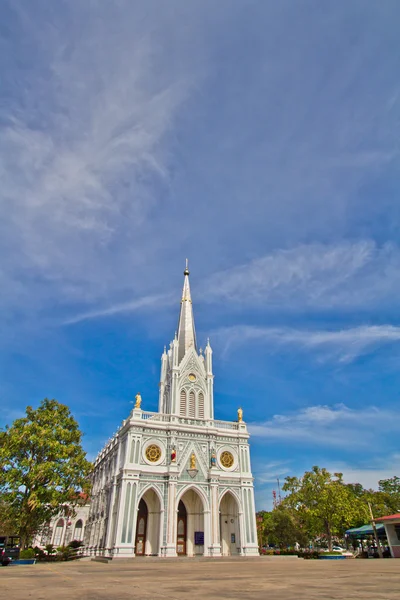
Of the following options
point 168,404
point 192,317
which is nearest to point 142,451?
point 168,404

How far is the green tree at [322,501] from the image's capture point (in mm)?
35656

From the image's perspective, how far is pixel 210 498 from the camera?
108 feet

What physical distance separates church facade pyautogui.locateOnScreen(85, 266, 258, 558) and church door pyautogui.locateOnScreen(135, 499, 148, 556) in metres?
0.08

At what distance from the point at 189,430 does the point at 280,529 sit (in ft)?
106

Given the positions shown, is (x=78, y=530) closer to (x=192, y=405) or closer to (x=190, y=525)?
(x=190, y=525)

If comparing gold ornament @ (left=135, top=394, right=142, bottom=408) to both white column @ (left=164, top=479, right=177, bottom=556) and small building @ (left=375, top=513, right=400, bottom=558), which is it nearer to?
white column @ (left=164, top=479, right=177, bottom=556)

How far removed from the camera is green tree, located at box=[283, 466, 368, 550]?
35656 mm

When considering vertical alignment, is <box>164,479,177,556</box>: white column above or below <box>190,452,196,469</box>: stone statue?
below

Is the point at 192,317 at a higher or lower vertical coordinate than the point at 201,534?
higher

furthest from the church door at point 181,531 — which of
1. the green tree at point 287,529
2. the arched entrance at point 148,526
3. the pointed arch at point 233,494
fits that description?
the green tree at point 287,529

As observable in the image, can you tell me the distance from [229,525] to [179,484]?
7.08 m

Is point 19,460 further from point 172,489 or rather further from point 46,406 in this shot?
point 172,489

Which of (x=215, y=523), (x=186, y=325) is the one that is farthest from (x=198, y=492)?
(x=186, y=325)

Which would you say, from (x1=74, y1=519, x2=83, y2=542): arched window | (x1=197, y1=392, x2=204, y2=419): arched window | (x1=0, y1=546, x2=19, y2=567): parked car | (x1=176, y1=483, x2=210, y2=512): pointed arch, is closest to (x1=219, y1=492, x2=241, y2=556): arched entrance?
(x1=176, y1=483, x2=210, y2=512): pointed arch
